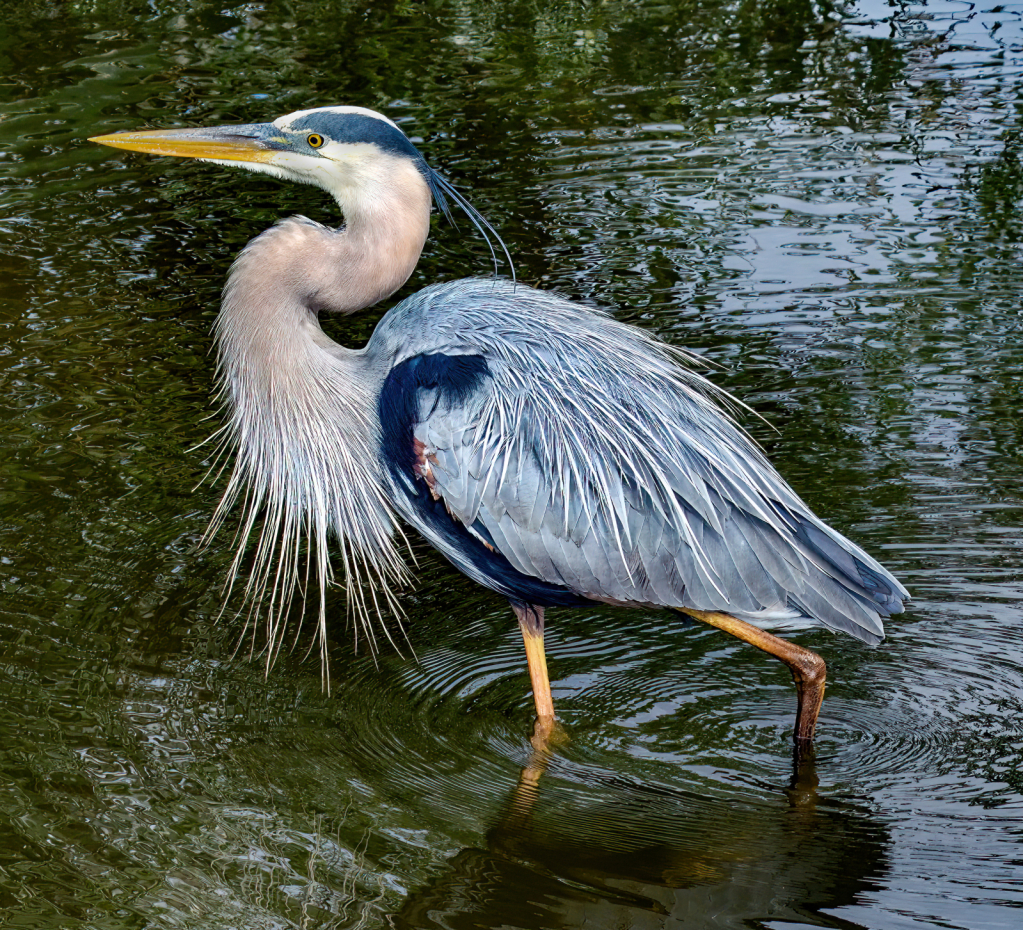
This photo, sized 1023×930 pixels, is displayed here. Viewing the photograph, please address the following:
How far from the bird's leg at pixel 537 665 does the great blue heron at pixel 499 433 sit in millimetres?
11

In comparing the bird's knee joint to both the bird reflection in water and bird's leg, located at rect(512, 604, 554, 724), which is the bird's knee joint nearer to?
the bird reflection in water

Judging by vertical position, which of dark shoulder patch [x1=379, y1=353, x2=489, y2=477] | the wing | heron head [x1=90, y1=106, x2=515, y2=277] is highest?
heron head [x1=90, y1=106, x2=515, y2=277]

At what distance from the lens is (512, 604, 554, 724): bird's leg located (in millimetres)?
4848

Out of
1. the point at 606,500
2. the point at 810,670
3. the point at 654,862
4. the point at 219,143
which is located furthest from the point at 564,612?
the point at 219,143

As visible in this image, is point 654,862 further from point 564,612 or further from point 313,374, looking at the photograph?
point 313,374

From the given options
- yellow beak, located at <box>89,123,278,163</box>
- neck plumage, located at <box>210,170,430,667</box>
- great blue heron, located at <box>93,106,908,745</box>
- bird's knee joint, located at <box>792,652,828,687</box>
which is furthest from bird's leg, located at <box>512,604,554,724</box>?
yellow beak, located at <box>89,123,278,163</box>

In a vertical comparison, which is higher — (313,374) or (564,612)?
(313,374)

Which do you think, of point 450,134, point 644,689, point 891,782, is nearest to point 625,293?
point 450,134

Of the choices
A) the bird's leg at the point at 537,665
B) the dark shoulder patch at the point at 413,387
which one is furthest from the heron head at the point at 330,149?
the bird's leg at the point at 537,665

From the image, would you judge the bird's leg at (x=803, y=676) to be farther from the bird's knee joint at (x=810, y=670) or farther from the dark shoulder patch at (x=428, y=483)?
the dark shoulder patch at (x=428, y=483)

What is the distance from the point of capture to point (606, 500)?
480 cm

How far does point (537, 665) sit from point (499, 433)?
0.82 meters

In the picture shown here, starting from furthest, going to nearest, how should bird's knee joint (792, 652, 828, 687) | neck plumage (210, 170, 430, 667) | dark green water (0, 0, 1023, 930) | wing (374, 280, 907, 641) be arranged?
neck plumage (210, 170, 430, 667)
wing (374, 280, 907, 641)
bird's knee joint (792, 652, 828, 687)
dark green water (0, 0, 1023, 930)

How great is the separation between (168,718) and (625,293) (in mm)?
3988
